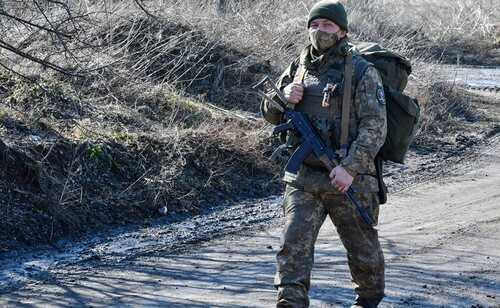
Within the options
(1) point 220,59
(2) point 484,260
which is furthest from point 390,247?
(1) point 220,59

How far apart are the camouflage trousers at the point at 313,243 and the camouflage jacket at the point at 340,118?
9 cm

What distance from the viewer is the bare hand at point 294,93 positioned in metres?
5.33

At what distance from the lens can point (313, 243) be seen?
5344 millimetres

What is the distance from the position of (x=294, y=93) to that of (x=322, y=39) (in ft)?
1.13

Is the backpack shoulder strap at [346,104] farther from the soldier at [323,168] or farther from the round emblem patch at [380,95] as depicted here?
the round emblem patch at [380,95]

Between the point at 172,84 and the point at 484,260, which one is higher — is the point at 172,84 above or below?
above

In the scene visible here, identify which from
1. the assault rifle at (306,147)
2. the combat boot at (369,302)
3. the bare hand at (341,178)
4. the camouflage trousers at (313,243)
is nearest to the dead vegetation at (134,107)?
the assault rifle at (306,147)

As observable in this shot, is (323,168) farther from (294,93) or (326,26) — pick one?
(326,26)

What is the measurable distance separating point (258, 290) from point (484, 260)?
2070 mm

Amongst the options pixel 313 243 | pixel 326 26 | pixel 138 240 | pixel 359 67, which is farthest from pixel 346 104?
pixel 138 240

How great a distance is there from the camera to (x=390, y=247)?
25.7 feet

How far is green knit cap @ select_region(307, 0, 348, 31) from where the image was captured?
17.2ft

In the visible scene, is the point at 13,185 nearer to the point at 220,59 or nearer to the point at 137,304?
the point at 137,304

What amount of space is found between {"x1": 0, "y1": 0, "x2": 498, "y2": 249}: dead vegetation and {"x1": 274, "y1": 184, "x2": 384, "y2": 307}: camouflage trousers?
8.71 feet
